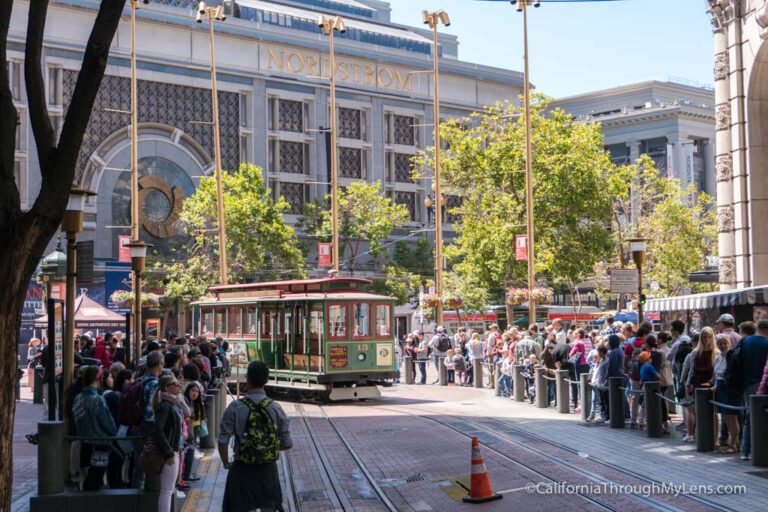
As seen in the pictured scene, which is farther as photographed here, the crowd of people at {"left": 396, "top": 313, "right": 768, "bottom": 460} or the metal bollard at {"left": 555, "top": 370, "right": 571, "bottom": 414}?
the metal bollard at {"left": 555, "top": 370, "right": 571, "bottom": 414}

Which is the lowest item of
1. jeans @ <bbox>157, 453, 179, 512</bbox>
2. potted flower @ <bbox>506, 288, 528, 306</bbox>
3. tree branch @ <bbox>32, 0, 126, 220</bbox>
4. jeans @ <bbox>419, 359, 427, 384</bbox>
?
jeans @ <bbox>419, 359, 427, 384</bbox>

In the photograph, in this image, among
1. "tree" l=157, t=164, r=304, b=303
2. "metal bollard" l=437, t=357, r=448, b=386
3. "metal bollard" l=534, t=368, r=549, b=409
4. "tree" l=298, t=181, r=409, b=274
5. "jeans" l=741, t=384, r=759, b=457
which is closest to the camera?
"jeans" l=741, t=384, r=759, b=457

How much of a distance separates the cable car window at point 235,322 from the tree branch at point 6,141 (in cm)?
2323

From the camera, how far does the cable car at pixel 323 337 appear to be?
29.1 metres

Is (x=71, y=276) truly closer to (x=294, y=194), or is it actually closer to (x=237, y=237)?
(x=237, y=237)

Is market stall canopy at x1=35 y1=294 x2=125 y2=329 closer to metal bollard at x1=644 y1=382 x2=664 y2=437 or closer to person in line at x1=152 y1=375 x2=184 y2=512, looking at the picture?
metal bollard at x1=644 y1=382 x2=664 y2=437

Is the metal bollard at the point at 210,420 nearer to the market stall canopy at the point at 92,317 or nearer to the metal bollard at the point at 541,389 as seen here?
the metal bollard at the point at 541,389

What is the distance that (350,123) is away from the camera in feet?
228

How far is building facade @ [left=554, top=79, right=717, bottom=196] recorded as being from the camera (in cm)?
9588

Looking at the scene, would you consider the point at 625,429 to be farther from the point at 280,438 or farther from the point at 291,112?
the point at 291,112

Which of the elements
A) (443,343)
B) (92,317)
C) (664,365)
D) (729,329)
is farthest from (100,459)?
(443,343)

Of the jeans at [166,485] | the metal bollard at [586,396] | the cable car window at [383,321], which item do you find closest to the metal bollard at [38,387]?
the cable car window at [383,321]

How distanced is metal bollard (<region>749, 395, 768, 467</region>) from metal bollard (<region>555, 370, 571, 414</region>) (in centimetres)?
932

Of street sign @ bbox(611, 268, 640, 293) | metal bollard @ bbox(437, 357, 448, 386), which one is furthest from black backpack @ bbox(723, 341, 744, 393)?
metal bollard @ bbox(437, 357, 448, 386)
